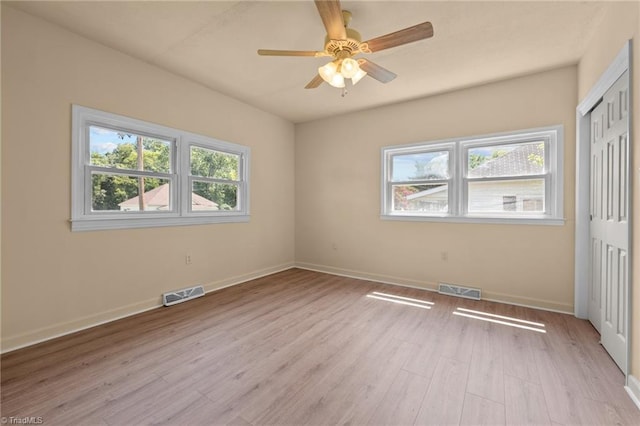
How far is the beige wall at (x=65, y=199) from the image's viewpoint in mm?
2270

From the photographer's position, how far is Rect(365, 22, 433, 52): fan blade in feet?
6.13

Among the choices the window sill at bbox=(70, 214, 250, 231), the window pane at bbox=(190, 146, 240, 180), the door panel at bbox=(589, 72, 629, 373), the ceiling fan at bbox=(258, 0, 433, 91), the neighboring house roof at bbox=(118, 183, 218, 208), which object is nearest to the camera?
the ceiling fan at bbox=(258, 0, 433, 91)

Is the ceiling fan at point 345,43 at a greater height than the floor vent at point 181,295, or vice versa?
the ceiling fan at point 345,43

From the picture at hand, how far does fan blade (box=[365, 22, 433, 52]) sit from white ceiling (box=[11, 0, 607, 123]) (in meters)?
0.39

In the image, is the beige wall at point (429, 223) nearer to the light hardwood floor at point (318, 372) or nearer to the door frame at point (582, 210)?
the door frame at point (582, 210)

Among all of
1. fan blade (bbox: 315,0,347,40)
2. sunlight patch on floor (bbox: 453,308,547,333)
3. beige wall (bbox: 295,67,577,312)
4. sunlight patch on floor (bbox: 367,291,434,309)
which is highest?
fan blade (bbox: 315,0,347,40)

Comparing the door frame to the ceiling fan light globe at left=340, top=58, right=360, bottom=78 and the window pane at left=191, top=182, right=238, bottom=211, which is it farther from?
the window pane at left=191, top=182, right=238, bottom=211

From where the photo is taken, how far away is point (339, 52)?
7.16 ft

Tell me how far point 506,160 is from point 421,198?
116cm

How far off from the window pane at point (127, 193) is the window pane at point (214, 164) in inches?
19.3

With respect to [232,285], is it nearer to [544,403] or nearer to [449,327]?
[449,327]

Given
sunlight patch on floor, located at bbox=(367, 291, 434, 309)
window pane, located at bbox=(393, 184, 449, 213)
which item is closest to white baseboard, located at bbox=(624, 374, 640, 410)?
sunlight patch on floor, located at bbox=(367, 291, 434, 309)

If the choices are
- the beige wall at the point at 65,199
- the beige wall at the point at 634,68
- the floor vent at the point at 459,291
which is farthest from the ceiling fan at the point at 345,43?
the floor vent at the point at 459,291

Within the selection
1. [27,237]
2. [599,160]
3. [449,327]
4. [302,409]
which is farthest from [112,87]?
[599,160]
